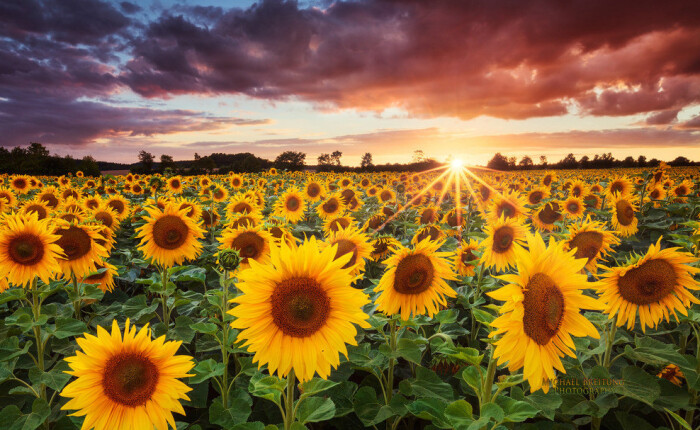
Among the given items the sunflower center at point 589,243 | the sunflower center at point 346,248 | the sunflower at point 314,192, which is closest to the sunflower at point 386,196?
the sunflower at point 314,192

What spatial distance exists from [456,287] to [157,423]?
3825 millimetres

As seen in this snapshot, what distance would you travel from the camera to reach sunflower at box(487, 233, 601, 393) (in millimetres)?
1847

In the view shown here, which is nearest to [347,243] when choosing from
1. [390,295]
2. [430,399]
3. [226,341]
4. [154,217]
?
[390,295]

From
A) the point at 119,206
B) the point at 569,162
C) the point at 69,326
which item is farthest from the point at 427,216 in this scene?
the point at 569,162

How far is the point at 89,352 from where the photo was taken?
7.09 ft

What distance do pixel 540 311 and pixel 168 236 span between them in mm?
4012

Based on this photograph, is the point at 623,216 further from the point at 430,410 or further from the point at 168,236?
the point at 168,236

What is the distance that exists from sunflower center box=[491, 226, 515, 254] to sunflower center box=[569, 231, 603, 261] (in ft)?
2.68

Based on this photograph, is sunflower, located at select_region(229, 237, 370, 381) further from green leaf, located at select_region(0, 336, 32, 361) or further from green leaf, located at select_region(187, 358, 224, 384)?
green leaf, located at select_region(0, 336, 32, 361)

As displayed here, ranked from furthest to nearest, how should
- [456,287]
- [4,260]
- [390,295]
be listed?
[456,287] → [4,260] → [390,295]

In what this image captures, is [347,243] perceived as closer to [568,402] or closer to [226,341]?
[226,341]

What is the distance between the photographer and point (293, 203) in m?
8.49

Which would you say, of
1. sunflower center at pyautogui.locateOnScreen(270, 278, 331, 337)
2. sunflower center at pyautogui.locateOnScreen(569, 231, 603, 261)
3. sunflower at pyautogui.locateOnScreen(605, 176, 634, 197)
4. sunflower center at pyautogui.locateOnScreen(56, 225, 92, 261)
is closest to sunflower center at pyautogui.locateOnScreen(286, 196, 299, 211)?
sunflower center at pyautogui.locateOnScreen(56, 225, 92, 261)

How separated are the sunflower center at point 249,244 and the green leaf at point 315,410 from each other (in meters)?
2.29
